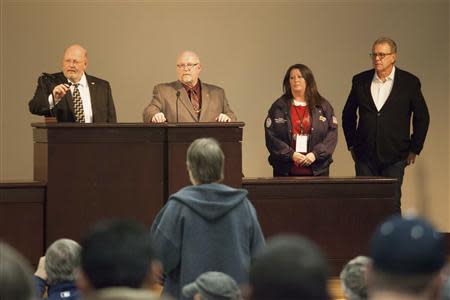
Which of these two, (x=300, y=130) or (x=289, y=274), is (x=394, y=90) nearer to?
(x=300, y=130)

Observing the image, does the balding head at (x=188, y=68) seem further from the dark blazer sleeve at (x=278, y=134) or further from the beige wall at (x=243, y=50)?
the beige wall at (x=243, y=50)

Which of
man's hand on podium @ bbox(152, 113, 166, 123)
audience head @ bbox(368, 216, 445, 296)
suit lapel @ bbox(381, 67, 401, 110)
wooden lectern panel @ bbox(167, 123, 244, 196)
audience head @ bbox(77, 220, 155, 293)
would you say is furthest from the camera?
suit lapel @ bbox(381, 67, 401, 110)

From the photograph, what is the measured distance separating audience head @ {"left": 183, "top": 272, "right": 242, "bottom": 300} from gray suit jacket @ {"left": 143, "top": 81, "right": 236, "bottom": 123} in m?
4.08

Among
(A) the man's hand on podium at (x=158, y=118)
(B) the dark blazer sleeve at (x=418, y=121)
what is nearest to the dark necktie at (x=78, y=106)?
(A) the man's hand on podium at (x=158, y=118)

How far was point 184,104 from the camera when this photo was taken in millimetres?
7797

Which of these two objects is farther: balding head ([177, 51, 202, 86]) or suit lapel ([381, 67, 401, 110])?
suit lapel ([381, 67, 401, 110])

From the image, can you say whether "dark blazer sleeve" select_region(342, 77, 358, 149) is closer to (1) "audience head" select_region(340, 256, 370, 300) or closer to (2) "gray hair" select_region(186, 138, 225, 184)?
(2) "gray hair" select_region(186, 138, 225, 184)

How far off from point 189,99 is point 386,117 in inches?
67.2

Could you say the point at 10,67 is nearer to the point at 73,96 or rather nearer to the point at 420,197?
the point at 73,96

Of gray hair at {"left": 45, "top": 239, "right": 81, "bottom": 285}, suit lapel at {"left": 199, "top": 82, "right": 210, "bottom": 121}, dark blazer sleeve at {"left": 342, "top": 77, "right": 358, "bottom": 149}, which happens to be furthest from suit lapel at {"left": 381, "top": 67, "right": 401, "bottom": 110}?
gray hair at {"left": 45, "top": 239, "right": 81, "bottom": 285}

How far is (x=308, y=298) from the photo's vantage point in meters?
2.07

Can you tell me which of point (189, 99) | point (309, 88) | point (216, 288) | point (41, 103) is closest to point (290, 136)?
point (309, 88)

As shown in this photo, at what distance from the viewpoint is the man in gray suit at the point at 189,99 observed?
775 cm

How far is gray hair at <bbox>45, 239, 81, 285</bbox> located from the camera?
153 inches
